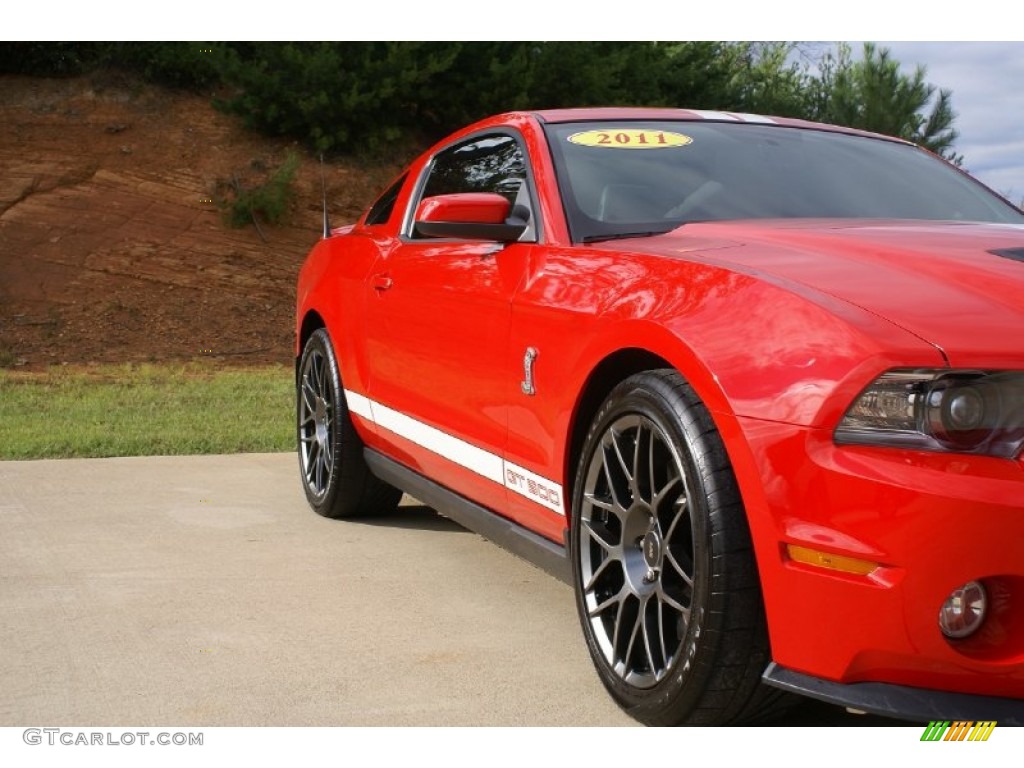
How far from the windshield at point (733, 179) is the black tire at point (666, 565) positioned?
0.86 m

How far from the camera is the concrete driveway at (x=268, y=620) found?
134 inches

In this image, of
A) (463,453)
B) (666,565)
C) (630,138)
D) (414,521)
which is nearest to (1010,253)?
(666,565)

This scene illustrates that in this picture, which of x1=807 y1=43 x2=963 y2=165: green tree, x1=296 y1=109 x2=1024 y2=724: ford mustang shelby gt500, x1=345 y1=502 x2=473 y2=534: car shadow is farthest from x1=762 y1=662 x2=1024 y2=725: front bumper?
x1=807 y1=43 x2=963 y2=165: green tree

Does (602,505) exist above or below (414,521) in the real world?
above

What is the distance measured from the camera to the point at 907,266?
3.05 metres

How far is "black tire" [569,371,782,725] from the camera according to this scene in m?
2.82

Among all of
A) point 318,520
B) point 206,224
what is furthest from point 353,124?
point 318,520

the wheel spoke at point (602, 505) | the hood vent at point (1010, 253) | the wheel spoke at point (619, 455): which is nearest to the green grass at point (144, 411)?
the wheel spoke at point (602, 505)

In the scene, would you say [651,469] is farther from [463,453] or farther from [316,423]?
[316,423]

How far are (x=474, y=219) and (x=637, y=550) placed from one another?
1247mm

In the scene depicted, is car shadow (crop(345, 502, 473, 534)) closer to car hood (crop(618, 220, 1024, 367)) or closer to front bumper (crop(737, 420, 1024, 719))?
car hood (crop(618, 220, 1024, 367))

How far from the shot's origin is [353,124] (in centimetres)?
1800
